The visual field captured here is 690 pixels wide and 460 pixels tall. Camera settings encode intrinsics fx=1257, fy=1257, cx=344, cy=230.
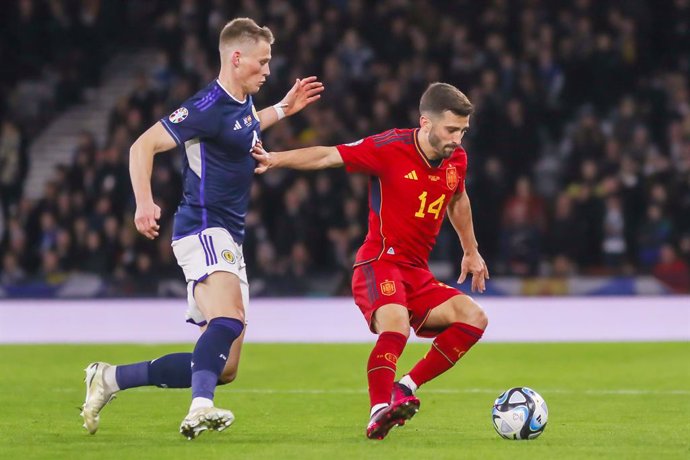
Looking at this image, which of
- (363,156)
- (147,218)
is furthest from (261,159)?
(147,218)

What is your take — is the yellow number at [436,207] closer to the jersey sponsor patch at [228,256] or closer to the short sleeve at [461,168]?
the short sleeve at [461,168]

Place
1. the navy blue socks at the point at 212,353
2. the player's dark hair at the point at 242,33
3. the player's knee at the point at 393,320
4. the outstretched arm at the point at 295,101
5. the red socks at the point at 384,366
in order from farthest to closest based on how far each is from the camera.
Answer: the outstretched arm at the point at 295,101 < the player's knee at the point at 393,320 < the player's dark hair at the point at 242,33 < the red socks at the point at 384,366 < the navy blue socks at the point at 212,353

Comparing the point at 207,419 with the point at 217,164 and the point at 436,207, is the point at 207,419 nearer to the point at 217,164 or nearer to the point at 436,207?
the point at 217,164

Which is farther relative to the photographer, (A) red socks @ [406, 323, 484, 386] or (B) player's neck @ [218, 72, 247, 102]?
(A) red socks @ [406, 323, 484, 386]

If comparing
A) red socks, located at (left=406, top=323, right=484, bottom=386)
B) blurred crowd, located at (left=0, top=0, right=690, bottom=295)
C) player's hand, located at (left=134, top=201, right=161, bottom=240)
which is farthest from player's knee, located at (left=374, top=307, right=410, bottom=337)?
blurred crowd, located at (left=0, top=0, right=690, bottom=295)

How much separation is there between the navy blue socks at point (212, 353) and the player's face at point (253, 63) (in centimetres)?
123

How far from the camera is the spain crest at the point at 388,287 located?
659 cm

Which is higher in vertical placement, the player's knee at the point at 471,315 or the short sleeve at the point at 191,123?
the short sleeve at the point at 191,123

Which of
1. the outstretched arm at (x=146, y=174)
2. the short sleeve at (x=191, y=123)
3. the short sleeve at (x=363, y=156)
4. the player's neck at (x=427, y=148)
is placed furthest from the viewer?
the player's neck at (x=427, y=148)

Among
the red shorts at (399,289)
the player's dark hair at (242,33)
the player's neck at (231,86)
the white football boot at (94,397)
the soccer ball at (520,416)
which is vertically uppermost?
the player's dark hair at (242,33)

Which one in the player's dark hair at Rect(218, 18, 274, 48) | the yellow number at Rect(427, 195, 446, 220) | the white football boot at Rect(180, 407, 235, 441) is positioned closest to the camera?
the white football boot at Rect(180, 407, 235, 441)

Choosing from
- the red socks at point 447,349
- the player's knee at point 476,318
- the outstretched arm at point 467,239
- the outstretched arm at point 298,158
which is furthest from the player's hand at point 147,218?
the outstretched arm at point 467,239

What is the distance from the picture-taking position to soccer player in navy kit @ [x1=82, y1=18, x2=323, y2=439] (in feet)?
20.2

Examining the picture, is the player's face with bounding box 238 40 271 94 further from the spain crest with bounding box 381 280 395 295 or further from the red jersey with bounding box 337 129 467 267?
the spain crest with bounding box 381 280 395 295
